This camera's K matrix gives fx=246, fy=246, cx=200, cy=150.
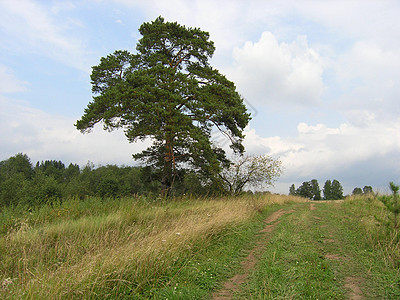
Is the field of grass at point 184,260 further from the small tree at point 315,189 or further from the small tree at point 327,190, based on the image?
the small tree at point 327,190

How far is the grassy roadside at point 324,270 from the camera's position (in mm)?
4066

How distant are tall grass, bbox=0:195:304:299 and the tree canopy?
7.12 metres

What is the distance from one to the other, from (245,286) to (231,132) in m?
15.7

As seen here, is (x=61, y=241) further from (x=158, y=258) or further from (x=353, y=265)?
(x=353, y=265)

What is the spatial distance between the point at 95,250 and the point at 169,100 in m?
12.1

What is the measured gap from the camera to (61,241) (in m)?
6.14

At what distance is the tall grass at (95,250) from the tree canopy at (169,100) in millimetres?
7120

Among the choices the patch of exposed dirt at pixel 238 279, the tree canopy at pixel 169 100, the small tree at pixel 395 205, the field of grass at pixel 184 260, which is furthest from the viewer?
the tree canopy at pixel 169 100

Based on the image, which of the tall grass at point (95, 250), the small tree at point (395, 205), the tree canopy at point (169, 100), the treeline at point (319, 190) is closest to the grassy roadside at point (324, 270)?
the small tree at point (395, 205)

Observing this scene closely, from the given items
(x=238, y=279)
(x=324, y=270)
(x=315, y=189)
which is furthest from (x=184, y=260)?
(x=315, y=189)

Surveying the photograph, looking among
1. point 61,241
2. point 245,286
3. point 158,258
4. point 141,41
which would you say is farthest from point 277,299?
point 141,41

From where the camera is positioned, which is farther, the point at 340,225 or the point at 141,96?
the point at 141,96

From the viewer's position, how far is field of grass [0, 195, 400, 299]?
3976 millimetres

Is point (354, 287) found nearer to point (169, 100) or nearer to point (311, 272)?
point (311, 272)
